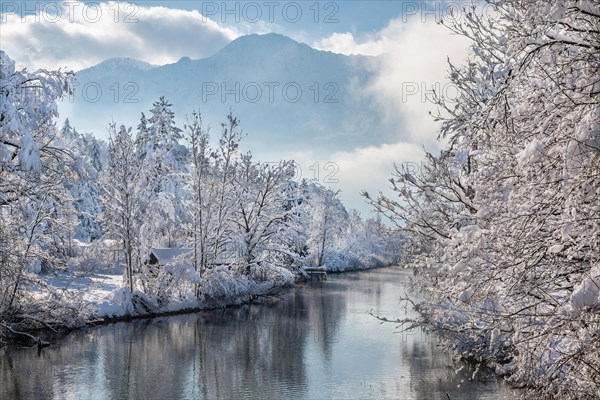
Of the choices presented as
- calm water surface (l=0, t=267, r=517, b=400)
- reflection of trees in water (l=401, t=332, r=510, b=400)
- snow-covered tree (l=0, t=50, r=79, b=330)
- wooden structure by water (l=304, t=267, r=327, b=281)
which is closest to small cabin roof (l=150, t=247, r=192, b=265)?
calm water surface (l=0, t=267, r=517, b=400)

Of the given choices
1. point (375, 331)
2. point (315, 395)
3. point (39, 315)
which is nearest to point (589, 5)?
point (315, 395)

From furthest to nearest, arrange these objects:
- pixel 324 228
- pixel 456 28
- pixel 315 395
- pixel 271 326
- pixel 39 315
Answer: pixel 324 228 < pixel 271 326 < pixel 39 315 < pixel 315 395 < pixel 456 28

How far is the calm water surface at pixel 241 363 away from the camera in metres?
15.8

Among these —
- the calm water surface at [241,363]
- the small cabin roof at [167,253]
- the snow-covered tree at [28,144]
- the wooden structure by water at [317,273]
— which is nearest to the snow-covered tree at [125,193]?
the small cabin roof at [167,253]

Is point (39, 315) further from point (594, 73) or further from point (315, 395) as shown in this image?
point (594, 73)

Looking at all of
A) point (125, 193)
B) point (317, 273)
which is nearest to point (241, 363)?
point (125, 193)

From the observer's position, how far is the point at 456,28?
1242 cm

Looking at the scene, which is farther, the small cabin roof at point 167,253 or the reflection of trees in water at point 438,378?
the small cabin roof at point 167,253

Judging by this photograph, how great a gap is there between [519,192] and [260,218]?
36.1 meters

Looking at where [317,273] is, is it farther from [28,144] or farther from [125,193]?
[28,144]

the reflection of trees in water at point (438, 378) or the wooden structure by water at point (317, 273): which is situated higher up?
the wooden structure by water at point (317, 273)

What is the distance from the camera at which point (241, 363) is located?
19641 mm

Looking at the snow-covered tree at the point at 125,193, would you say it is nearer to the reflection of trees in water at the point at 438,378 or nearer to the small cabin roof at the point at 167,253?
the small cabin roof at the point at 167,253

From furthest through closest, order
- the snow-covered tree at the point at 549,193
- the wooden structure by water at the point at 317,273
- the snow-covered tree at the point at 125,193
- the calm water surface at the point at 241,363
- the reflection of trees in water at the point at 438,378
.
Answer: the wooden structure by water at the point at 317,273 < the snow-covered tree at the point at 125,193 < the calm water surface at the point at 241,363 < the reflection of trees in water at the point at 438,378 < the snow-covered tree at the point at 549,193
